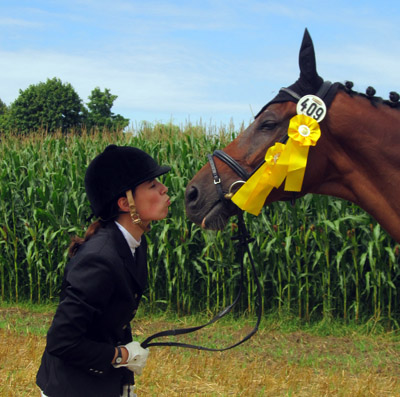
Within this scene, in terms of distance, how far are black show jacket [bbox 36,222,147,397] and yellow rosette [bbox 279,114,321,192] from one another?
956 mm

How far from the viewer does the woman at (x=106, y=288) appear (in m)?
2.28

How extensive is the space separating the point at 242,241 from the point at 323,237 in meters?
4.01

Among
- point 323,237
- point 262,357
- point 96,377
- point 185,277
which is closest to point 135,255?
point 96,377

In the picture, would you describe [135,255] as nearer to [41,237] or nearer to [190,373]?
[190,373]

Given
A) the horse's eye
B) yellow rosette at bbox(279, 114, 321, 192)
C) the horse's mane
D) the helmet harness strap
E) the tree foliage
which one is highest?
the tree foliage

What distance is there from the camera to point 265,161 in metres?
2.80

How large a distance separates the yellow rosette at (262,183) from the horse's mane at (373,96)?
1.50ft

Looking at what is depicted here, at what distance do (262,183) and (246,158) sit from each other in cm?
17

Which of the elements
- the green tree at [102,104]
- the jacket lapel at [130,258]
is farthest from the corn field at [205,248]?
the green tree at [102,104]

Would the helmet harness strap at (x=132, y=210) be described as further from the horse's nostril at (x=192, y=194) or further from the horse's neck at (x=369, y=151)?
the horse's neck at (x=369, y=151)

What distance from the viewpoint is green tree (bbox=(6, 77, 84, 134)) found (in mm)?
37066

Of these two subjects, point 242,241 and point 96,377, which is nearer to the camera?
point 96,377

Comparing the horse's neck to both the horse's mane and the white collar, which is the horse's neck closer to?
the horse's mane

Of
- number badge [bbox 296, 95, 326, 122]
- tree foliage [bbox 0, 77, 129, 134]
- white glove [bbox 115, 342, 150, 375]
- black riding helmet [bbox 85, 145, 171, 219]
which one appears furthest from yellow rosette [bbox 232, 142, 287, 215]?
tree foliage [bbox 0, 77, 129, 134]
